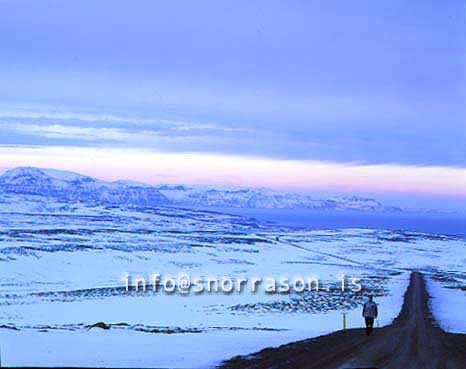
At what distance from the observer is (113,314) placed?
35.2m

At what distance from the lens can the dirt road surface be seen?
16500mm

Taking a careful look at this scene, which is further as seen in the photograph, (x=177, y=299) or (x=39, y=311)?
(x=177, y=299)

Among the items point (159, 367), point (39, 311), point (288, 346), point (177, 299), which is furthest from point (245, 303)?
point (159, 367)

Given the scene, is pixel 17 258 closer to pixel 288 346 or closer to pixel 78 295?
pixel 78 295

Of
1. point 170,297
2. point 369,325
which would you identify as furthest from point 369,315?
point 170,297

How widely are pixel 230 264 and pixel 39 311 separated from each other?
119ft

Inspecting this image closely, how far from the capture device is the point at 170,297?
43562mm

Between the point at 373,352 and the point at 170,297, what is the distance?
26668 mm

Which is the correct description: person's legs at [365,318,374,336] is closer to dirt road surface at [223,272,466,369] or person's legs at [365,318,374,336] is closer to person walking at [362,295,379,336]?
person walking at [362,295,379,336]

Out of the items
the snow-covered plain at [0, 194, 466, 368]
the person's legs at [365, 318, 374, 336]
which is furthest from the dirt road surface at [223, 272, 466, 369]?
→ the snow-covered plain at [0, 194, 466, 368]

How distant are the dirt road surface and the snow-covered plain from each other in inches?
47.9

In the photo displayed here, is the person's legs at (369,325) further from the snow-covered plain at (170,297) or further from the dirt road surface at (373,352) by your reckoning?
the snow-covered plain at (170,297)

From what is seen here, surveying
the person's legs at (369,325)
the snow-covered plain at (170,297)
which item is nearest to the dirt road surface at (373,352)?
the person's legs at (369,325)

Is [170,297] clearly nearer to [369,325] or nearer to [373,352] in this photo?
[369,325]
